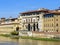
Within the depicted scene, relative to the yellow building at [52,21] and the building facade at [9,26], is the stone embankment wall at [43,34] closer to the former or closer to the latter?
the yellow building at [52,21]

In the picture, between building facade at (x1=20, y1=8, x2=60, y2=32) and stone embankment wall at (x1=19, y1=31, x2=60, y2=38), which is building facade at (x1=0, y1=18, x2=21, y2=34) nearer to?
building facade at (x1=20, y1=8, x2=60, y2=32)

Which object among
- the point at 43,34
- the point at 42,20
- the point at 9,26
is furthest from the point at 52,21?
the point at 9,26

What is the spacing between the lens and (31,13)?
239 ft

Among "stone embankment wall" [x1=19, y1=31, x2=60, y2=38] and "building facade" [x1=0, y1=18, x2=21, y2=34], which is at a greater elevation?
"building facade" [x1=0, y1=18, x2=21, y2=34]

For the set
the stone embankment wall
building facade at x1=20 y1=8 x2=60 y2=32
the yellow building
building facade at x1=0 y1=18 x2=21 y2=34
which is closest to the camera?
the stone embankment wall

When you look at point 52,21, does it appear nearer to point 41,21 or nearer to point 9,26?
point 41,21

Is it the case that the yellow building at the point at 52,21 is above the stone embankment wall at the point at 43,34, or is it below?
above

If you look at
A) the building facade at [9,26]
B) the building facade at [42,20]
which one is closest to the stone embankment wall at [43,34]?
the building facade at [42,20]

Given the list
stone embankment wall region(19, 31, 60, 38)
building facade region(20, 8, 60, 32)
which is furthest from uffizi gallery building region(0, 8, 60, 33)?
stone embankment wall region(19, 31, 60, 38)

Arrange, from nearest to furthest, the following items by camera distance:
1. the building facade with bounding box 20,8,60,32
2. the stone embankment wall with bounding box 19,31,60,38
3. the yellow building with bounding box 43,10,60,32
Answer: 1. the stone embankment wall with bounding box 19,31,60,38
2. the yellow building with bounding box 43,10,60,32
3. the building facade with bounding box 20,8,60,32

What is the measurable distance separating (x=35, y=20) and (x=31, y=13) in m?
2.37

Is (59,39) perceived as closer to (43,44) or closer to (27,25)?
(43,44)

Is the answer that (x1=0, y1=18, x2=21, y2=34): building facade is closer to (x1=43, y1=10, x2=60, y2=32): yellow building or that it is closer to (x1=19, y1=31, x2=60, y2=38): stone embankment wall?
(x1=19, y1=31, x2=60, y2=38): stone embankment wall

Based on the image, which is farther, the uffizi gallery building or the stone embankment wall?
the uffizi gallery building
